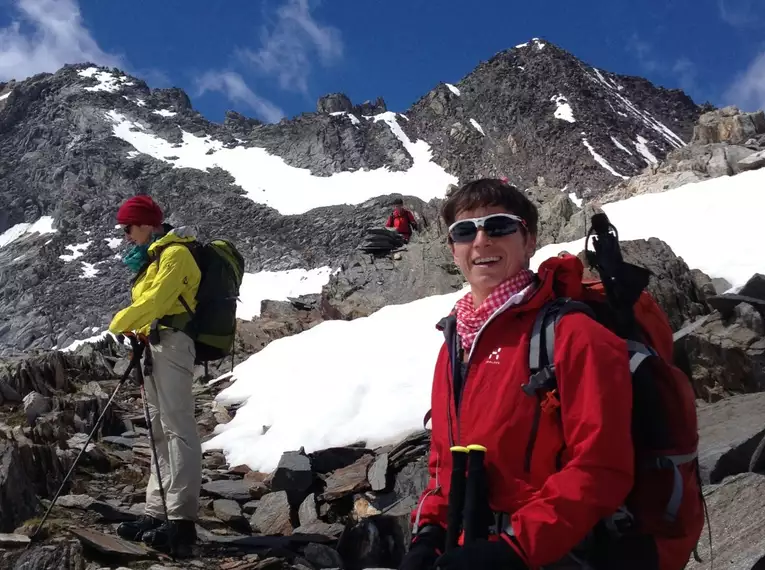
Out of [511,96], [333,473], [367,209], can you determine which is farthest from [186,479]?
[511,96]

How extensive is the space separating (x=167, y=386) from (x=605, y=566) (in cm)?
432

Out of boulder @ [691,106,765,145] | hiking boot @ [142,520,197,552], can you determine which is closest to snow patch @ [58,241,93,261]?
boulder @ [691,106,765,145]

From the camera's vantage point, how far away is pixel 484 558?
1.96m

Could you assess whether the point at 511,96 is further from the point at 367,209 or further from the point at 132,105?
the point at 132,105

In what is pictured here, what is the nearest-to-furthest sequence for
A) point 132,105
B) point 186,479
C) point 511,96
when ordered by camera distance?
point 186,479 < point 511,96 < point 132,105

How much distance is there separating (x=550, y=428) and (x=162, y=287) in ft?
13.1

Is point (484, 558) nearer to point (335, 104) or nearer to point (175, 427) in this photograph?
point (175, 427)

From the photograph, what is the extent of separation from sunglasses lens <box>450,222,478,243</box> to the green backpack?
345cm

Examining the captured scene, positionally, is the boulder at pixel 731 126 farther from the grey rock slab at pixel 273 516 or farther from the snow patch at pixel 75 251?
the snow patch at pixel 75 251

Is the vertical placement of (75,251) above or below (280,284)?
above

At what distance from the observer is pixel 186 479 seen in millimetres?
5223

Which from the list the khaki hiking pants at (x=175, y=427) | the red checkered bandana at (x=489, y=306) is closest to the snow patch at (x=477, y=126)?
the khaki hiking pants at (x=175, y=427)

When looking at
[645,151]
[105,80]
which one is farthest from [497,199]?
[105,80]

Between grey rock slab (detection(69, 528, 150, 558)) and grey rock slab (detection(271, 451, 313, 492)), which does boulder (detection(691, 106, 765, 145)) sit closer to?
grey rock slab (detection(271, 451, 313, 492))
